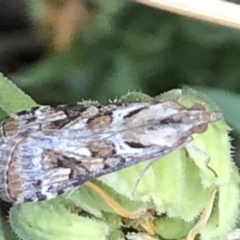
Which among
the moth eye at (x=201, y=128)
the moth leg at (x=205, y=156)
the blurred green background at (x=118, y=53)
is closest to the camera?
the moth leg at (x=205, y=156)

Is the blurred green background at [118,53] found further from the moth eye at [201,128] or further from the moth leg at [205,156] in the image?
the moth leg at [205,156]

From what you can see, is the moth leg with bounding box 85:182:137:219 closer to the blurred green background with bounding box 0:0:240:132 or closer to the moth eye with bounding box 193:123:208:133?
the moth eye with bounding box 193:123:208:133

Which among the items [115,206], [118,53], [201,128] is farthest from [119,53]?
[115,206]

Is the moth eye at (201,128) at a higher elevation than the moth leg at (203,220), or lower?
higher

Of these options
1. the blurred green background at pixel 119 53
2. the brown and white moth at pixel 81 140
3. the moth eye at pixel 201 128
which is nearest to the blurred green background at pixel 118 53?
the blurred green background at pixel 119 53

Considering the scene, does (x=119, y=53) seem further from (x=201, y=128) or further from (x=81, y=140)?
(x=201, y=128)

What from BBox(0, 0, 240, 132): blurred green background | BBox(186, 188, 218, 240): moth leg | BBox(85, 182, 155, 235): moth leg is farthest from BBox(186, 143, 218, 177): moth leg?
BBox(0, 0, 240, 132): blurred green background
